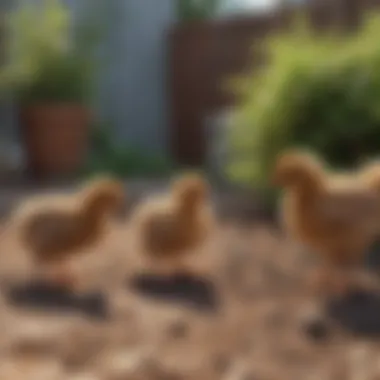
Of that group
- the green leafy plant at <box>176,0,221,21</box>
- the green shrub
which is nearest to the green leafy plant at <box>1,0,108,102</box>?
the green leafy plant at <box>176,0,221,21</box>

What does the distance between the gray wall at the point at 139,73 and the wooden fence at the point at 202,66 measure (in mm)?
80

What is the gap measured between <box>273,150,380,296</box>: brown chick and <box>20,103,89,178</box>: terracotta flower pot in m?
1.83

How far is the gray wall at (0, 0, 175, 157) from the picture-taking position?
397cm

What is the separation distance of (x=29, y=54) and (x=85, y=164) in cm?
48

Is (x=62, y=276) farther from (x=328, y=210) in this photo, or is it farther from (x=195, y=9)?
(x=195, y=9)

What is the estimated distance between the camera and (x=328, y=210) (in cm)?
129

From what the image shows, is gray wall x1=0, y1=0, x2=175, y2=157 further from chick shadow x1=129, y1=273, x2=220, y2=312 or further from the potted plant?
chick shadow x1=129, y1=273, x2=220, y2=312

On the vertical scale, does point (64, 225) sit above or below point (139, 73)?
below

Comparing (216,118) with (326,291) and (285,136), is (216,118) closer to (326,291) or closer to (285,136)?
(285,136)

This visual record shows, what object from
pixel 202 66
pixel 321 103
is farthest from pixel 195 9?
pixel 321 103

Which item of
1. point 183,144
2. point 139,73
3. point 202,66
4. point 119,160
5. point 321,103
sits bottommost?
point 321,103

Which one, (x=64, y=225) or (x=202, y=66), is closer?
(x=64, y=225)

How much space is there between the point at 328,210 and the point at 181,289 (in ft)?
1.08

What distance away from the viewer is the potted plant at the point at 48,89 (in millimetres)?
3102
